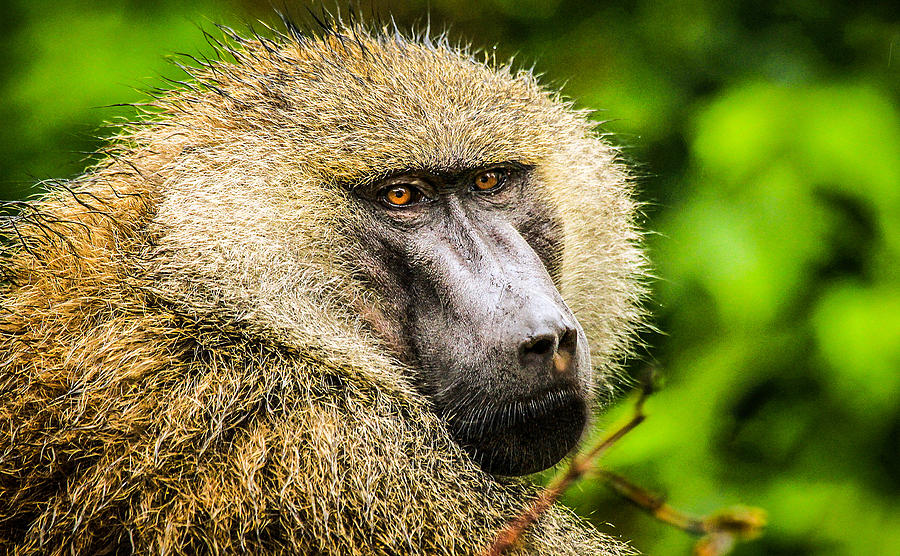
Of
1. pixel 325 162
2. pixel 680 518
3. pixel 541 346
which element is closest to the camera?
pixel 680 518

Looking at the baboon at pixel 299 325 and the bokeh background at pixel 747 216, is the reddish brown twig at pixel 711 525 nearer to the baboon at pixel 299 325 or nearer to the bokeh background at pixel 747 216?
the baboon at pixel 299 325

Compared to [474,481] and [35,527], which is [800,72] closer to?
[474,481]

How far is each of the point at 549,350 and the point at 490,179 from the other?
85 centimetres

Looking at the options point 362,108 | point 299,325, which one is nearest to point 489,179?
point 362,108

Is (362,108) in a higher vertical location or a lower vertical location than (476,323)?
higher

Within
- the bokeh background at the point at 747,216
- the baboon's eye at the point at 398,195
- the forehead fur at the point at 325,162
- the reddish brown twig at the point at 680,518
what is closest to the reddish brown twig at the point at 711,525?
the reddish brown twig at the point at 680,518

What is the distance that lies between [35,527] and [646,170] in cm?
336

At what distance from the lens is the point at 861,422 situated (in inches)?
163

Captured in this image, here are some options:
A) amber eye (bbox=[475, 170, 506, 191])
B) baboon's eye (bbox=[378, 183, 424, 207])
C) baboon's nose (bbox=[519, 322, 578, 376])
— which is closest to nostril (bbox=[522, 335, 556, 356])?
baboon's nose (bbox=[519, 322, 578, 376])

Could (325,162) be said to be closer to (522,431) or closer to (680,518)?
(522,431)

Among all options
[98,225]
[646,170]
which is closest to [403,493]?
Answer: [98,225]

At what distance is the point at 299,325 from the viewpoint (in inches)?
93.1

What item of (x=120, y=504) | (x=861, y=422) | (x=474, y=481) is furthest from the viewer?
(x=861, y=422)

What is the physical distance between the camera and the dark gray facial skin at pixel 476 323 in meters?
2.36
